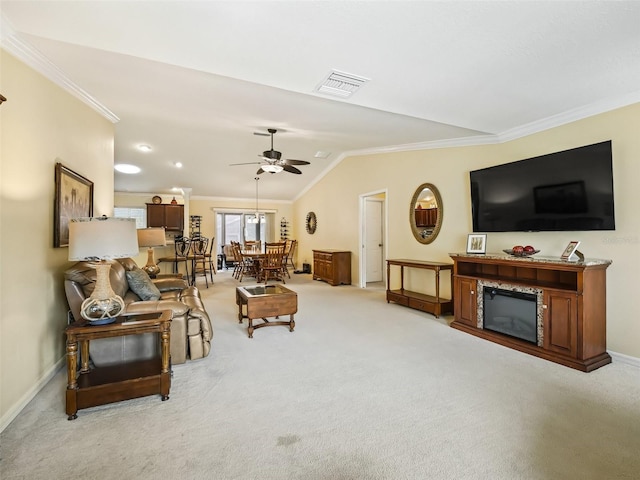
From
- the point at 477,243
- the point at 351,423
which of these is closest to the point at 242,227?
the point at 477,243

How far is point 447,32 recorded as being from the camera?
198 centimetres

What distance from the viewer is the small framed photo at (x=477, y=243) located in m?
3.86

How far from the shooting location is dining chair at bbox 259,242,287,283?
7031 millimetres

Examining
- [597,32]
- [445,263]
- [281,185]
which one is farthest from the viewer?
[281,185]

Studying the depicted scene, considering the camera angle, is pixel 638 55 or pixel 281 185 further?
pixel 281 185

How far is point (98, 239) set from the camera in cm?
205

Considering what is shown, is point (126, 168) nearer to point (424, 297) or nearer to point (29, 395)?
point (29, 395)

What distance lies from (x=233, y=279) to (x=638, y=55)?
7.71 metres

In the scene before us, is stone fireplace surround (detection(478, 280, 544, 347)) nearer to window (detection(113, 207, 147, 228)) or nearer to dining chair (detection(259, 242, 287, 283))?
dining chair (detection(259, 242, 287, 283))

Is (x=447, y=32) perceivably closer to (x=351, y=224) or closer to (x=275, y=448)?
(x=275, y=448)

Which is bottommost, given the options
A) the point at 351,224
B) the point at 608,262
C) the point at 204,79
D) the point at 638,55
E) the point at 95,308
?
the point at 95,308

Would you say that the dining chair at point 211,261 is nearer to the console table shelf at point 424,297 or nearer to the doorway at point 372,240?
the doorway at point 372,240

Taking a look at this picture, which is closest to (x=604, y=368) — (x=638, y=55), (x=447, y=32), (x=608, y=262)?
(x=608, y=262)

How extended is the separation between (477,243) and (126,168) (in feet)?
23.3
